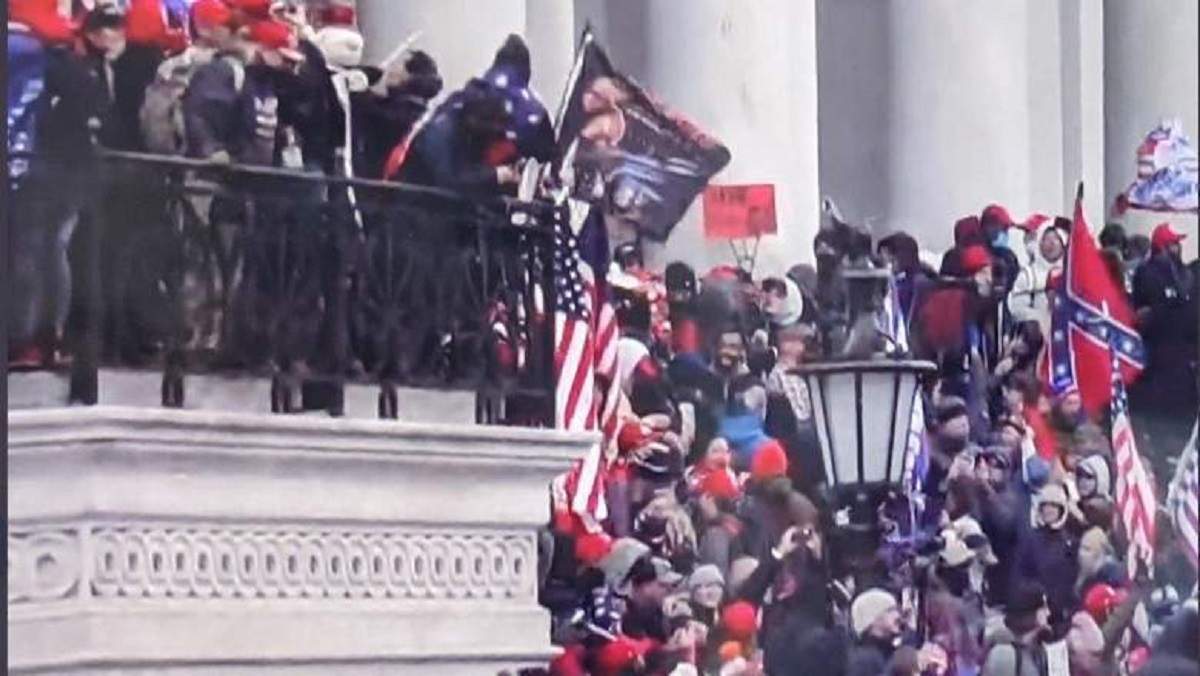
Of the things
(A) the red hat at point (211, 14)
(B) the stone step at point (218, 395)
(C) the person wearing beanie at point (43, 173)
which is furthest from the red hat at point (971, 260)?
(C) the person wearing beanie at point (43, 173)

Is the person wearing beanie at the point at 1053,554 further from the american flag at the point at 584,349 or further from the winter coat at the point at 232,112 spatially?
the winter coat at the point at 232,112

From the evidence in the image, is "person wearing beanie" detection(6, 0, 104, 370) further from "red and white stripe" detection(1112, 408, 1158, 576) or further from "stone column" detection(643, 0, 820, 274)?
"red and white stripe" detection(1112, 408, 1158, 576)

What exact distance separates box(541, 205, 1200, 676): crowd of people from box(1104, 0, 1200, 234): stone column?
139 millimetres

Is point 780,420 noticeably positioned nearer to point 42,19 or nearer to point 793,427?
point 793,427

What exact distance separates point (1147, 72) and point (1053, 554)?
65 cm

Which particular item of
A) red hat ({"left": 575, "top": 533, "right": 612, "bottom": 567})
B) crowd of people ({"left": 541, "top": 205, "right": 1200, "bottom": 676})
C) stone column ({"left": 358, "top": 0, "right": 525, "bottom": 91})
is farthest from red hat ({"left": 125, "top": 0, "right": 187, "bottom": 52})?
red hat ({"left": 575, "top": 533, "right": 612, "bottom": 567})

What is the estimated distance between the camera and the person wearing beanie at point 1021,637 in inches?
166

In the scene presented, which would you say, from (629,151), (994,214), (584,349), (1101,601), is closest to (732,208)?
(629,151)

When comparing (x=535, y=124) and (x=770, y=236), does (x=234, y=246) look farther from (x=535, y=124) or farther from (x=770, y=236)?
(x=770, y=236)

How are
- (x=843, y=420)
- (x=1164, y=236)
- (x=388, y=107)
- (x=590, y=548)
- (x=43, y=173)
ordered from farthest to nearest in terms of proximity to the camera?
(x=1164, y=236), (x=843, y=420), (x=590, y=548), (x=388, y=107), (x=43, y=173)

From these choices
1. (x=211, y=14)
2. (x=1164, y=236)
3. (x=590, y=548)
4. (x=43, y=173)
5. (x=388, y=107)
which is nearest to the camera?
(x=43, y=173)

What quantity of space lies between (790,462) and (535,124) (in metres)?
0.56

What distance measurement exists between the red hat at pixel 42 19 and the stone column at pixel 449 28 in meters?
0.36

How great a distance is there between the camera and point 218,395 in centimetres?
364
